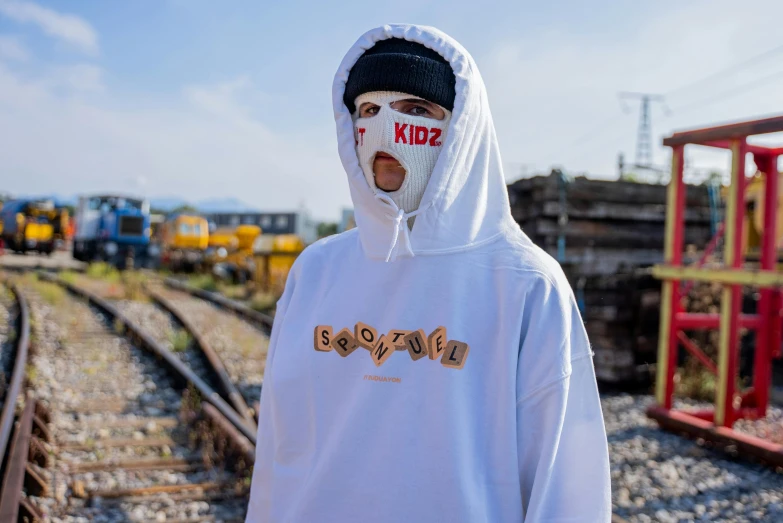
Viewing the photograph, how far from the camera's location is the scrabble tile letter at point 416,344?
1.47 metres

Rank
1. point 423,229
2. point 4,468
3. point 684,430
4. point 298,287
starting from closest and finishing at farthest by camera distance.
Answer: point 423,229 → point 298,287 → point 4,468 → point 684,430

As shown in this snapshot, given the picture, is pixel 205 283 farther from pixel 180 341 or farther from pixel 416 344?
pixel 416 344

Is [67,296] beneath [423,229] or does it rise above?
beneath

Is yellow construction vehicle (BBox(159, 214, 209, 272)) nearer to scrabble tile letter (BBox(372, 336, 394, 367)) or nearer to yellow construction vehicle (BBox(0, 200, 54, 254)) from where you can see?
yellow construction vehicle (BBox(0, 200, 54, 254))

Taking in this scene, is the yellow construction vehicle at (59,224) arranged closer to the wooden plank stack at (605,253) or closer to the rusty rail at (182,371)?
the rusty rail at (182,371)

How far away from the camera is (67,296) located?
13.6m

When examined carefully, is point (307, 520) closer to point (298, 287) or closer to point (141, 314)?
point (298, 287)

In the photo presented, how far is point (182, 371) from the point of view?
21.7ft

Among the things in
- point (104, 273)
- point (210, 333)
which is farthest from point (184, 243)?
point (210, 333)

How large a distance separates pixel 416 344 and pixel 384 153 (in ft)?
1.61

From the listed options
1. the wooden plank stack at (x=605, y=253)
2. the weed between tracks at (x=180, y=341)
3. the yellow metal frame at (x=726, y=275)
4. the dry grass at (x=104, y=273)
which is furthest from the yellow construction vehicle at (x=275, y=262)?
the yellow metal frame at (x=726, y=275)

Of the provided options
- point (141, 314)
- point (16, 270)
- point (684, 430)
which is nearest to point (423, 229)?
point (684, 430)

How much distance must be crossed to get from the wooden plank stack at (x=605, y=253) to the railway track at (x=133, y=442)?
13.4ft

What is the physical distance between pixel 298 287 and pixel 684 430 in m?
4.95
